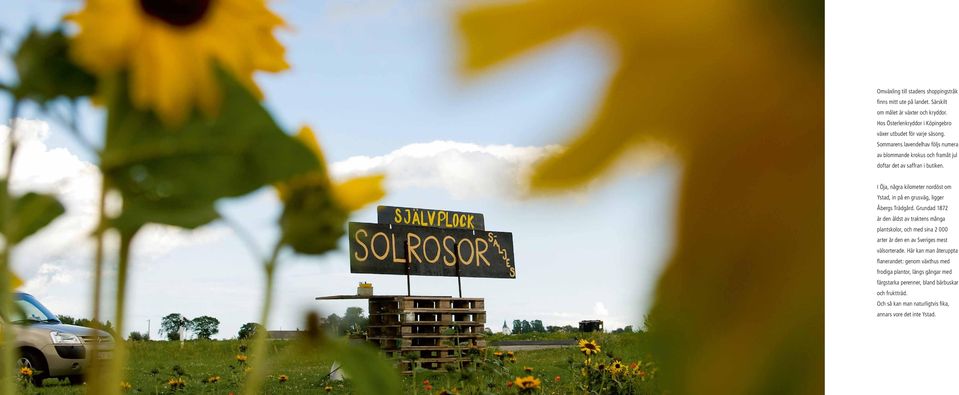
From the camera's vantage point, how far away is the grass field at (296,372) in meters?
0.74

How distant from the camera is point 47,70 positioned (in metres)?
0.34

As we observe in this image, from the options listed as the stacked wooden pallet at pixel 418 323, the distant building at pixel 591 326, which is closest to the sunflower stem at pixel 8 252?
the distant building at pixel 591 326

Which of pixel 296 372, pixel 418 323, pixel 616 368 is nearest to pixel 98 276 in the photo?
pixel 616 368

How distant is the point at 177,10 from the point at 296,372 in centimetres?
441

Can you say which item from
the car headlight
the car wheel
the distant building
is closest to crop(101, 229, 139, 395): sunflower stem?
the distant building

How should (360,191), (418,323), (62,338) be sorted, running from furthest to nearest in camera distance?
(418,323), (62,338), (360,191)

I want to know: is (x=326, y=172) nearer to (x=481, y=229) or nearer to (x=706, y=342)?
(x=706, y=342)

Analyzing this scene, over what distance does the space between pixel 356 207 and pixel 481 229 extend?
212 inches

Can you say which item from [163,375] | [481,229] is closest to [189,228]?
[163,375]

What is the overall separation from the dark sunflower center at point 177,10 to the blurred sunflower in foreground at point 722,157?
168 millimetres

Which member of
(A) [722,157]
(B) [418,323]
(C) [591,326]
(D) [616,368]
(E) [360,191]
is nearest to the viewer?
(A) [722,157]

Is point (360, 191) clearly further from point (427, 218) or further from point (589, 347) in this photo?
point (427, 218)

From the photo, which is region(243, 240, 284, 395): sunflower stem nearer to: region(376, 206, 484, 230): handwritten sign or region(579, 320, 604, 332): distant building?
region(579, 320, 604, 332): distant building

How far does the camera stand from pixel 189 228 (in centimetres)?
31
